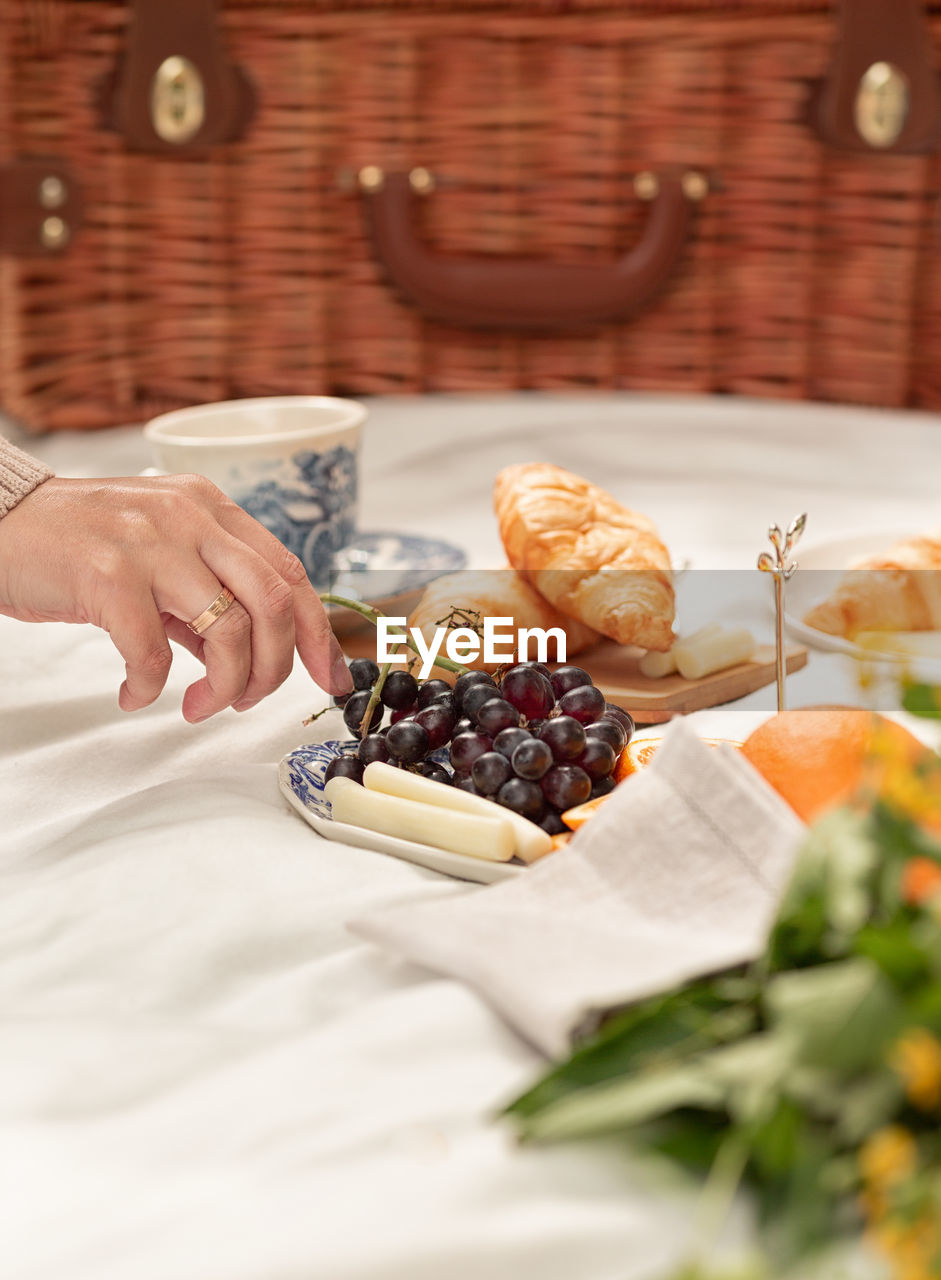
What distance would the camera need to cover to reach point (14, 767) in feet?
2.31

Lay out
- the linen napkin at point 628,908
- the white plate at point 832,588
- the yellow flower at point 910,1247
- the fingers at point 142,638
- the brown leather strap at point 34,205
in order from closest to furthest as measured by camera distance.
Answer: the yellow flower at point 910,1247
the linen napkin at point 628,908
the fingers at point 142,638
the white plate at point 832,588
the brown leather strap at point 34,205

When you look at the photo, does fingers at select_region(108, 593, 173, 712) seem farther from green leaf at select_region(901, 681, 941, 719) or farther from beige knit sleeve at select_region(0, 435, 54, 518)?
green leaf at select_region(901, 681, 941, 719)

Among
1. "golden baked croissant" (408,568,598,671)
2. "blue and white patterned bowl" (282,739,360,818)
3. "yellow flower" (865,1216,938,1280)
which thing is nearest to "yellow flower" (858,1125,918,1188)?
"yellow flower" (865,1216,938,1280)

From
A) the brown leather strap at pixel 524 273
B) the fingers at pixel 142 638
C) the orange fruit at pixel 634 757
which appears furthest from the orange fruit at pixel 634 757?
the brown leather strap at pixel 524 273

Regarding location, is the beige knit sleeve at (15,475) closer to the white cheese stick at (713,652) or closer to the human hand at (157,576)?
the human hand at (157,576)

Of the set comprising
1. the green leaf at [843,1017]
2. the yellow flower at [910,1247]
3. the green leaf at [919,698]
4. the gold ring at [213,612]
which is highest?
the green leaf at [919,698]

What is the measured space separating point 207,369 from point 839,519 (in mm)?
667

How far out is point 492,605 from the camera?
2.52ft

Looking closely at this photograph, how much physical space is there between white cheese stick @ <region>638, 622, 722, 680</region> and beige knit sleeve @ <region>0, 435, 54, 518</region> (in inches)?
13.6

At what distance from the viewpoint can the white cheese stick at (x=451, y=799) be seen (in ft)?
1.78

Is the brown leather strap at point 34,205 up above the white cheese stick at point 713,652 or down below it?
above

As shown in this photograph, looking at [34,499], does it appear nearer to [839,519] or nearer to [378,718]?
[378,718]

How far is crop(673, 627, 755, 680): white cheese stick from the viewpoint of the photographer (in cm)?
76

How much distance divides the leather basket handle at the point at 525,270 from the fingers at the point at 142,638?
802 mm
